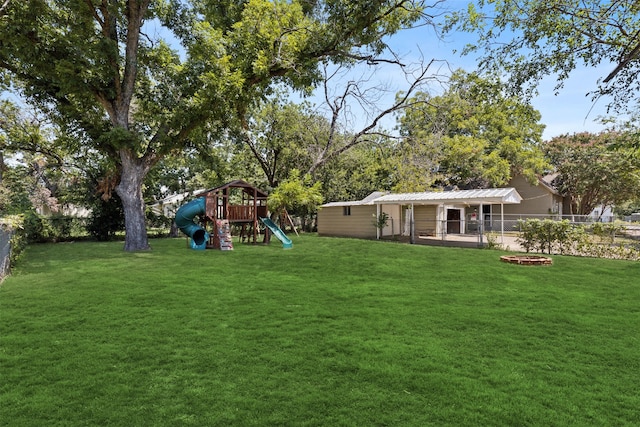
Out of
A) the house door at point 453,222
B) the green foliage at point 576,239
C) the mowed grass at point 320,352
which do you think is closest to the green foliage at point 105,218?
the mowed grass at point 320,352

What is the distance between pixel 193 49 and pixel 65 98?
16.5 feet

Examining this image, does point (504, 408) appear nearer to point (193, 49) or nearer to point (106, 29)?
point (193, 49)

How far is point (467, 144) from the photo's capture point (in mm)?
23500

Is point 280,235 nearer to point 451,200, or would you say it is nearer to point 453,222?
point 451,200

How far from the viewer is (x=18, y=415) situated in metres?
2.62

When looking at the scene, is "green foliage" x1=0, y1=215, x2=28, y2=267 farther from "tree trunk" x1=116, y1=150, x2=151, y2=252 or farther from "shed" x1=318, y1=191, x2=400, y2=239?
"shed" x1=318, y1=191, x2=400, y2=239

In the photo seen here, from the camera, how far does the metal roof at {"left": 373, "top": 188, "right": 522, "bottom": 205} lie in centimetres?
1484

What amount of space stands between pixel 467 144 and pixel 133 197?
63.9ft

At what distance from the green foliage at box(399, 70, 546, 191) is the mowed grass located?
1557cm

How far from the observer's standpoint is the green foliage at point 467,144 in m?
22.0

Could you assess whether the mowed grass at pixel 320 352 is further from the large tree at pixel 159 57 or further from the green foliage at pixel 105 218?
the green foliage at pixel 105 218

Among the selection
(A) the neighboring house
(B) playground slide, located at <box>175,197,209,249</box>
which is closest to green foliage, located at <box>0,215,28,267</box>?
(B) playground slide, located at <box>175,197,209,249</box>

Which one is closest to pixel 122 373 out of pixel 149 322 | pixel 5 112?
pixel 149 322

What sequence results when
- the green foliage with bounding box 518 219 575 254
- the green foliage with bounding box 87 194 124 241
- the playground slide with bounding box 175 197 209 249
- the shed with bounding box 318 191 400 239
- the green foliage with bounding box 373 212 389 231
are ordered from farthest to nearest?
the shed with bounding box 318 191 400 239 → the green foliage with bounding box 373 212 389 231 → the green foliage with bounding box 87 194 124 241 → the playground slide with bounding box 175 197 209 249 → the green foliage with bounding box 518 219 575 254
